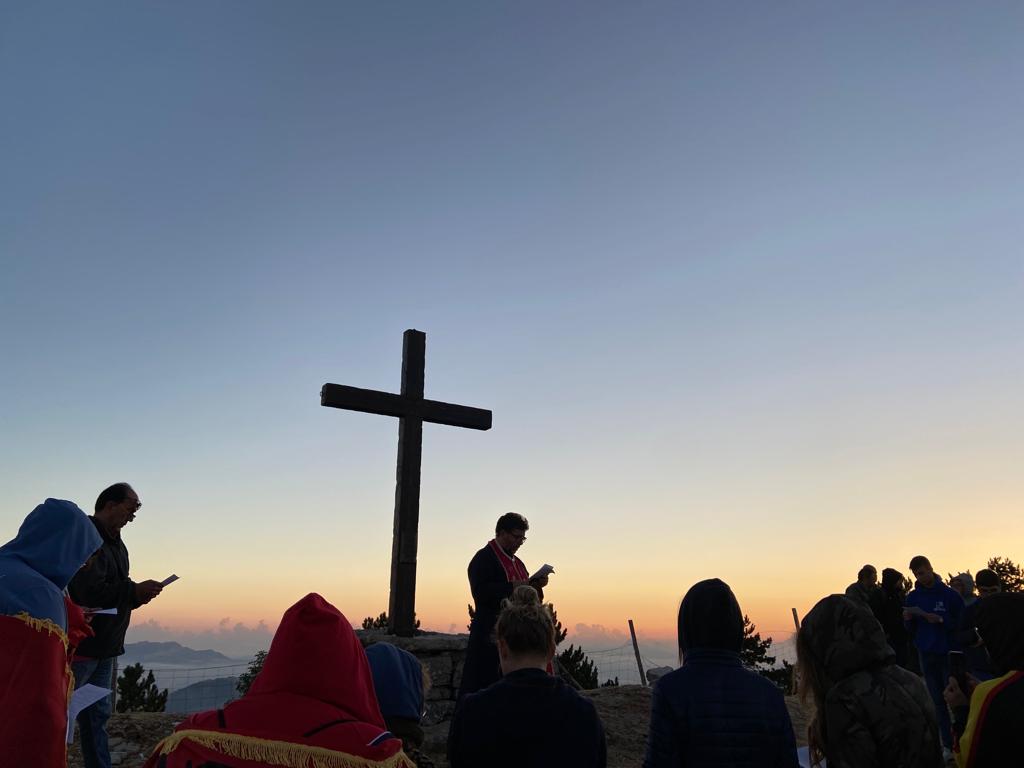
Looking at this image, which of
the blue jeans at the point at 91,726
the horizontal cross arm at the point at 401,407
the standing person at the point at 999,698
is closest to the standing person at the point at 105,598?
the blue jeans at the point at 91,726

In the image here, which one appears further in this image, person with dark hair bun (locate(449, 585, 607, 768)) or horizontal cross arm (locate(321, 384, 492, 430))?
horizontal cross arm (locate(321, 384, 492, 430))

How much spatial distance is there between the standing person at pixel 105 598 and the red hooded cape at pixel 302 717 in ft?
11.6

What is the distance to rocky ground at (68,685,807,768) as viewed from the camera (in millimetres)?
7043

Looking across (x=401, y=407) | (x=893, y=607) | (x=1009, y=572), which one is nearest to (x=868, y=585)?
(x=893, y=607)

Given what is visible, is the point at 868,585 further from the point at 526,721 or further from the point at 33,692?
the point at 33,692

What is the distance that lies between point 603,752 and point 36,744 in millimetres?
1842

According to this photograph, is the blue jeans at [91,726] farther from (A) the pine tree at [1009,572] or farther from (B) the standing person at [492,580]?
(A) the pine tree at [1009,572]

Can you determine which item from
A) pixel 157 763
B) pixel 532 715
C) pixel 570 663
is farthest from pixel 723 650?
pixel 570 663

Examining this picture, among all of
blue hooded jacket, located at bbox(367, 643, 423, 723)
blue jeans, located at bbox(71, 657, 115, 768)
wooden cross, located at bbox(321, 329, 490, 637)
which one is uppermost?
wooden cross, located at bbox(321, 329, 490, 637)

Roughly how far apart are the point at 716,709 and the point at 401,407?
6368mm

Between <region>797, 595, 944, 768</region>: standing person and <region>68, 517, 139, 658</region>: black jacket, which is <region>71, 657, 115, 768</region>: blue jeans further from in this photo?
<region>797, 595, 944, 768</region>: standing person

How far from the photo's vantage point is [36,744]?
2.53 m

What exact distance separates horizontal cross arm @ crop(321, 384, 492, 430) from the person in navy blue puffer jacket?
5999mm

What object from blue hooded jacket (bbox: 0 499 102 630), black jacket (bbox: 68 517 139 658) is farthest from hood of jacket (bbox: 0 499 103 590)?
black jacket (bbox: 68 517 139 658)
